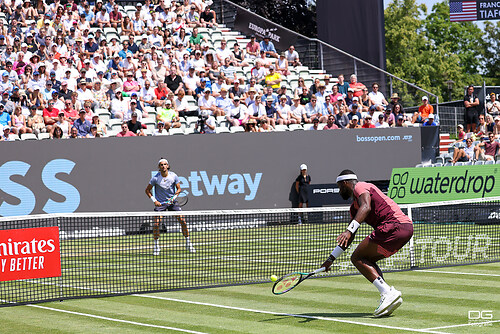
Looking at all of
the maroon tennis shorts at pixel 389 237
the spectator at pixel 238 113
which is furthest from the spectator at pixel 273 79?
the maroon tennis shorts at pixel 389 237

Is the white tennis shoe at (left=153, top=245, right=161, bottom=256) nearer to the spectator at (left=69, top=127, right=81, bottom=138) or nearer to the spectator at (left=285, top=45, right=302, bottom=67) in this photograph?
the spectator at (left=69, top=127, right=81, bottom=138)

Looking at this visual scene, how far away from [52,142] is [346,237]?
14.7 metres

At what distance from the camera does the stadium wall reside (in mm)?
22156

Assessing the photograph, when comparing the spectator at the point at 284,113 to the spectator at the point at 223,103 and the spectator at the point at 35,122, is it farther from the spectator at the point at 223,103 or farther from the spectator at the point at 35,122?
the spectator at the point at 35,122

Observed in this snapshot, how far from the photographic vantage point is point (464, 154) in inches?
1018

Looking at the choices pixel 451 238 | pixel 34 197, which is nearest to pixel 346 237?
pixel 451 238

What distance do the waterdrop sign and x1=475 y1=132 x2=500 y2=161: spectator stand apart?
2.03 metres

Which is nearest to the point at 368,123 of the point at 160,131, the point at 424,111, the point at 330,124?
the point at 330,124

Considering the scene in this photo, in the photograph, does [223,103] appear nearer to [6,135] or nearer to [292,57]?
[292,57]

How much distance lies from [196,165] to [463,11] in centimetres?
1439

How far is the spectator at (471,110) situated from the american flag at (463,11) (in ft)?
12.7

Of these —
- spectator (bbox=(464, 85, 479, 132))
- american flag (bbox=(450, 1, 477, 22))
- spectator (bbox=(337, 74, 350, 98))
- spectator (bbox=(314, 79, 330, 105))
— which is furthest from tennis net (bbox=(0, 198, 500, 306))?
american flag (bbox=(450, 1, 477, 22))

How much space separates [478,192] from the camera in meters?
23.0

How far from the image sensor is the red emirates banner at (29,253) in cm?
1220
